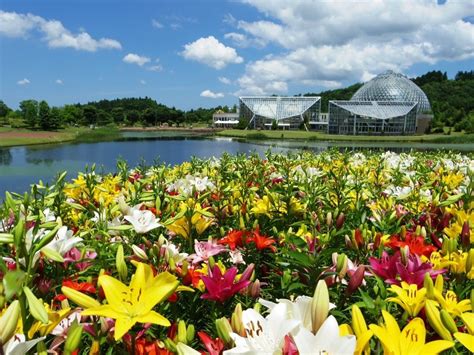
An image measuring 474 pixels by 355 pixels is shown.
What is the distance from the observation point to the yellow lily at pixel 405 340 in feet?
2.71

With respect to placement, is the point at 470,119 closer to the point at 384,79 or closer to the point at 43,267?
the point at 384,79

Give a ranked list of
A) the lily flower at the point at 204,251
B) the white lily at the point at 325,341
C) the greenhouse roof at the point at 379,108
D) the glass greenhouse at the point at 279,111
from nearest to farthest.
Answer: the white lily at the point at 325,341, the lily flower at the point at 204,251, the greenhouse roof at the point at 379,108, the glass greenhouse at the point at 279,111

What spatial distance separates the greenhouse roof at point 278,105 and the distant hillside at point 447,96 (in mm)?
15821

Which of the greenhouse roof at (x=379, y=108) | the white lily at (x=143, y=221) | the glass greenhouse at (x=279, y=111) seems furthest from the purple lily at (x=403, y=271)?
the glass greenhouse at (x=279, y=111)

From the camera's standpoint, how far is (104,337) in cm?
107

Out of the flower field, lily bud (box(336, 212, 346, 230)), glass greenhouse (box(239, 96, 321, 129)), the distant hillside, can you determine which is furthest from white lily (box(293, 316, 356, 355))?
glass greenhouse (box(239, 96, 321, 129))

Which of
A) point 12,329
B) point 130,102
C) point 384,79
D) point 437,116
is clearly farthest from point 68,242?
point 130,102

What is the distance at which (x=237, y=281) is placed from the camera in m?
1.37

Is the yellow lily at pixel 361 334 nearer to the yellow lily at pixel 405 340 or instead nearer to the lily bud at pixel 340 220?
the yellow lily at pixel 405 340

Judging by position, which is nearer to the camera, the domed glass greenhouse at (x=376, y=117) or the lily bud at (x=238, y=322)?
the lily bud at (x=238, y=322)

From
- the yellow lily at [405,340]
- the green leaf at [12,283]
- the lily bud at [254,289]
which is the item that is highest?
the green leaf at [12,283]

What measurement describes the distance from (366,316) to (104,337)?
2.75 feet

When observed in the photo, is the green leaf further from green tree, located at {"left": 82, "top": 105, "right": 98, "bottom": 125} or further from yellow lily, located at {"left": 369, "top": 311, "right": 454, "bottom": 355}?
green tree, located at {"left": 82, "top": 105, "right": 98, "bottom": 125}

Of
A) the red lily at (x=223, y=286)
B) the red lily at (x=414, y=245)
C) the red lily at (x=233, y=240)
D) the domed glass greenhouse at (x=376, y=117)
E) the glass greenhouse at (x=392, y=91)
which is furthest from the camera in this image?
the glass greenhouse at (x=392, y=91)
